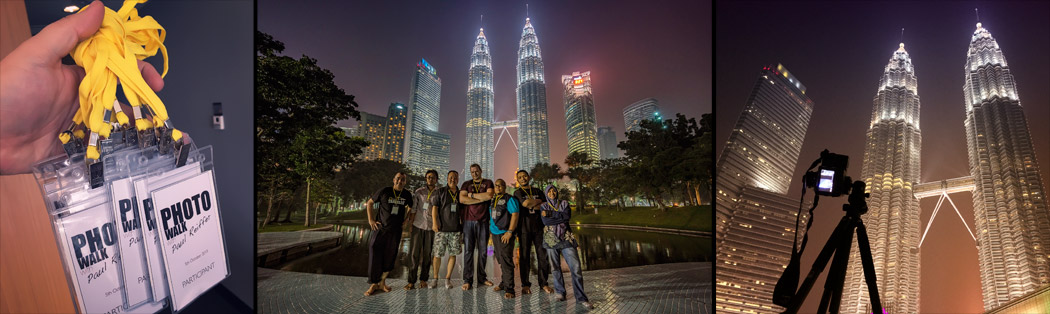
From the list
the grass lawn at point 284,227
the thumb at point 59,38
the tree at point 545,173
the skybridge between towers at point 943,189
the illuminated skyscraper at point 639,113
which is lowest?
the grass lawn at point 284,227

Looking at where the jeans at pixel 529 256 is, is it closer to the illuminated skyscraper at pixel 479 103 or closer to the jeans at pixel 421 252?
the jeans at pixel 421 252

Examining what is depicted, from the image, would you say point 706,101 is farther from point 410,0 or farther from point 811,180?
point 410,0

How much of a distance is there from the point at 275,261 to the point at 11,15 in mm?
2592

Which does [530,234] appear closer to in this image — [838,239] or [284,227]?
[838,239]

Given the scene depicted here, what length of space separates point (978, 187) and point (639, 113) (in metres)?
2.60

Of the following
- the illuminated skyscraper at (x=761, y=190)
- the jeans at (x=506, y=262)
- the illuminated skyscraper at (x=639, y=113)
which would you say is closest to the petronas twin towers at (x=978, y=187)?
the illuminated skyscraper at (x=761, y=190)

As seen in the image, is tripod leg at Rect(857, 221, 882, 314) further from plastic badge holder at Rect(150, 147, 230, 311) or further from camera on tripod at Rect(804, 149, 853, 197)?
plastic badge holder at Rect(150, 147, 230, 311)

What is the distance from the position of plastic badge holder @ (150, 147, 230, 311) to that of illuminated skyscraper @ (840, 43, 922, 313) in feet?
14.5

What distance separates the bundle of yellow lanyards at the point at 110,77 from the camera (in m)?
1.61

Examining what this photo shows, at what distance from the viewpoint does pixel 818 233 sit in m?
3.26

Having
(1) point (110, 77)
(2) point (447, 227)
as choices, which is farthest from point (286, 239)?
(1) point (110, 77)

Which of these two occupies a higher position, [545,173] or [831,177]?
[831,177]

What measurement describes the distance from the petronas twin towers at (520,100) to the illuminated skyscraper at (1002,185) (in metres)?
3.44

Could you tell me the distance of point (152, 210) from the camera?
166 centimetres
